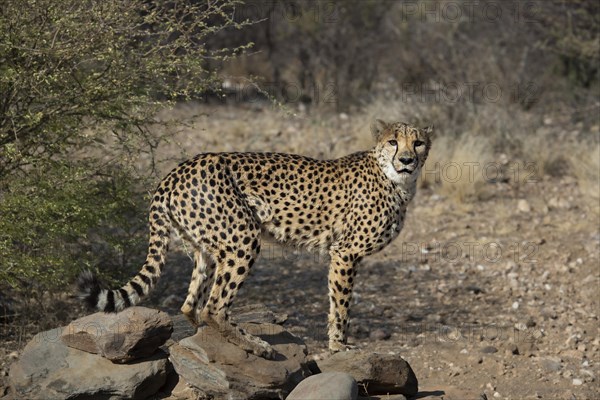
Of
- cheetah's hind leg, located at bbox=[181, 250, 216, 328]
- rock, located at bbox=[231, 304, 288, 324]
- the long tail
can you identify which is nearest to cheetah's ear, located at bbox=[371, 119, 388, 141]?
rock, located at bbox=[231, 304, 288, 324]

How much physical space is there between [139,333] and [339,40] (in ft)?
35.0

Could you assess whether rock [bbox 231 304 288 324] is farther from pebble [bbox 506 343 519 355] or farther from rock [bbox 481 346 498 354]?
A: pebble [bbox 506 343 519 355]

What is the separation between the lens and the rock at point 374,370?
5809 millimetres

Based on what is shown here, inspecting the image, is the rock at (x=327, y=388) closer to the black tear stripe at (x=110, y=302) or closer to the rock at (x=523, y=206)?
the black tear stripe at (x=110, y=302)

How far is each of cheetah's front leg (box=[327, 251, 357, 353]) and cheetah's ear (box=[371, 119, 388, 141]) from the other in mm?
909

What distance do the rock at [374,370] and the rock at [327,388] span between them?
0.39m

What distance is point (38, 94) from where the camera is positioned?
7.00m

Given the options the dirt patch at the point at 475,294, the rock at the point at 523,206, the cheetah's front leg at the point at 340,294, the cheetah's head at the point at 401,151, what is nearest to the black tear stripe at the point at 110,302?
the cheetah's front leg at the point at 340,294

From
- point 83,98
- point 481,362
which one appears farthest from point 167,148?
point 481,362

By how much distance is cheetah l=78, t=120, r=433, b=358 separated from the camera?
5.78 meters

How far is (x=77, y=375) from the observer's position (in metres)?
5.77

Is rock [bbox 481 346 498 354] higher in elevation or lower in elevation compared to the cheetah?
lower

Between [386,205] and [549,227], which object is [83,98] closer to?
[386,205]

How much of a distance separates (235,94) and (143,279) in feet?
32.8
